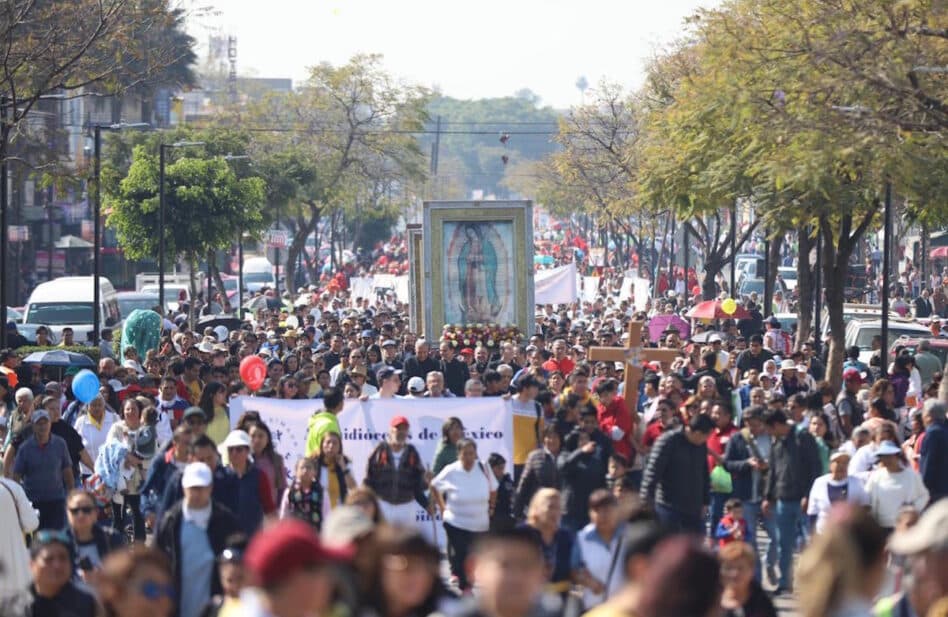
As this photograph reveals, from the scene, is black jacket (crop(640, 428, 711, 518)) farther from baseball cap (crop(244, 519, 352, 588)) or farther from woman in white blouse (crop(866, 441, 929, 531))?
baseball cap (crop(244, 519, 352, 588))

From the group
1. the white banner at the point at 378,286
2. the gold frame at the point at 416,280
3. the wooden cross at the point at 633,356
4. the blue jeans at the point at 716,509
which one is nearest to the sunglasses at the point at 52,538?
the blue jeans at the point at 716,509

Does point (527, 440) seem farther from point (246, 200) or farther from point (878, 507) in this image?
point (246, 200)

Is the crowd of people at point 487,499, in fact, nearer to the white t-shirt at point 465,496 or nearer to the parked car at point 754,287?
the white t-shirt at point 465,496

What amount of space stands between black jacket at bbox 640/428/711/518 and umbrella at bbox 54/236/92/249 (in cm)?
5968

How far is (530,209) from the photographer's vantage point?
102ft

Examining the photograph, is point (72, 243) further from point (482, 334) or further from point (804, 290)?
point (482, 334)

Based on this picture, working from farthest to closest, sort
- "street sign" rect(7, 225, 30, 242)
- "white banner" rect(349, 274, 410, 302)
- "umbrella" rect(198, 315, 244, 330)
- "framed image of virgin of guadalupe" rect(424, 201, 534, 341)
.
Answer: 1. "street sign" rect(7, 225, 30, 242)
2. "white banner" rect(349, 274, 410, 302)
3. "umbrella" rect(198, 315, 244, 330)
4. "framed image of virgin of guadalupe" rect(424, 201, 534, 341)

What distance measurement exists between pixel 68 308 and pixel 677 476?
25.5m

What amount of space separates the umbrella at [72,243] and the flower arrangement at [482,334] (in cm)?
4289

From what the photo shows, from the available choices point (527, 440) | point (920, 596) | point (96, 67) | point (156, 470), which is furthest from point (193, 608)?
point (96, 67)

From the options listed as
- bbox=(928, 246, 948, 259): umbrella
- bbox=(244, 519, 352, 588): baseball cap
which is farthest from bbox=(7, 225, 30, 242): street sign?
bbox=(244, 519, 352, 588): baseball cap

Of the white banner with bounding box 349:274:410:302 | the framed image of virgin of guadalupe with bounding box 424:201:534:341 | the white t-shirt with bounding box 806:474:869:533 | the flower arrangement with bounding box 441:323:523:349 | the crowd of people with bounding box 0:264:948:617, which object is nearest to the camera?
the crowd of people with bounding box 0:264:948:617

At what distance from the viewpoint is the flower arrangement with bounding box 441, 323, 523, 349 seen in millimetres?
29484

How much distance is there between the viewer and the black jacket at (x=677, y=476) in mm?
12914
